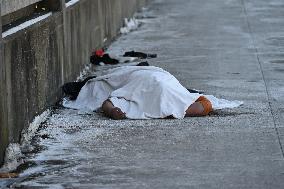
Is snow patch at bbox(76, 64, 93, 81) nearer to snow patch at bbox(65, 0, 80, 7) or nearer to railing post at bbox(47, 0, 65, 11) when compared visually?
snow patch at bbox(65, 0, 80, 7)

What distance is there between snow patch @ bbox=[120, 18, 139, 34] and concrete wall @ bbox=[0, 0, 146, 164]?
2651 mm

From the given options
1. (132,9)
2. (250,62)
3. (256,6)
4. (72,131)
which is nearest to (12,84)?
(72,131)

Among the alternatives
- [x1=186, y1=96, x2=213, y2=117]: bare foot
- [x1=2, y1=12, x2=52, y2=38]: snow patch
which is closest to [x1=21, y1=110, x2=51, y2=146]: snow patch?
[x1=2, y1=12, x2=52, y2=38]: snow patch

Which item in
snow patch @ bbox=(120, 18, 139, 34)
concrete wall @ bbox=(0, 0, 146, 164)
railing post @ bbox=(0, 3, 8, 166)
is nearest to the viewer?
railing post @ bbox=(0, 3, 8, 166)

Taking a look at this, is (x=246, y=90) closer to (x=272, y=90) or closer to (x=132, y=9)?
(x=272, y=90)

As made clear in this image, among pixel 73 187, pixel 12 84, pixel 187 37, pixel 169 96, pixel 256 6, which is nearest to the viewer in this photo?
pixel 73 187

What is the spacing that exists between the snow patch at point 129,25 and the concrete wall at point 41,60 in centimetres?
265

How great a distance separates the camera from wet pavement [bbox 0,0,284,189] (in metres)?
6.48

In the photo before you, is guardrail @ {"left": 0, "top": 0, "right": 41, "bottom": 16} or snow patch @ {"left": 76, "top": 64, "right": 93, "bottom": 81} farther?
snow patch @ {"left": 76, "top": 64, "right": 93, "bottom": 81}

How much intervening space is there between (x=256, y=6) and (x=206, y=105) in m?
11.9

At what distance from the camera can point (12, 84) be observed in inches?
291

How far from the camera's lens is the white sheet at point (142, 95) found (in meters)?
8.53

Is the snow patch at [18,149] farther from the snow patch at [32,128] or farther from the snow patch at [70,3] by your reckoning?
the snow patch at [70,3]

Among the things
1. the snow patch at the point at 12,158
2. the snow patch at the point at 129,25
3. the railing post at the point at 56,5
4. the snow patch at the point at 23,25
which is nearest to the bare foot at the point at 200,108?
the snow patch at the point at 23,25
